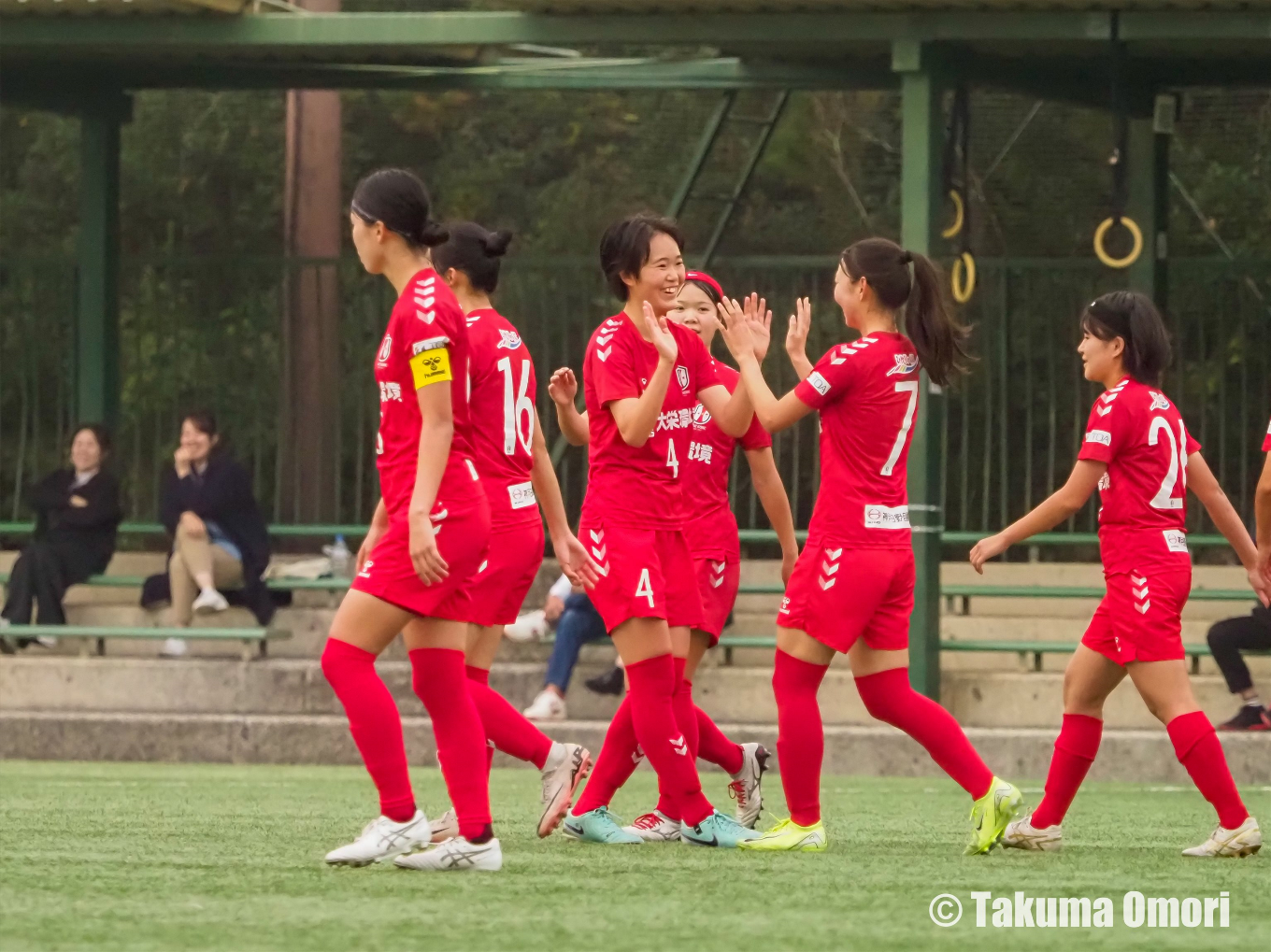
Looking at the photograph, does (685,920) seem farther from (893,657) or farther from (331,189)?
(331,189)

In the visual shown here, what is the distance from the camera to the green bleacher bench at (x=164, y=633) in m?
13.6

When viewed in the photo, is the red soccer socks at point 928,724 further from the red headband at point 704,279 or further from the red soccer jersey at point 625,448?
the red headband at point 704,279

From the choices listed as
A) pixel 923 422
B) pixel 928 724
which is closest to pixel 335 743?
pixel 923 422

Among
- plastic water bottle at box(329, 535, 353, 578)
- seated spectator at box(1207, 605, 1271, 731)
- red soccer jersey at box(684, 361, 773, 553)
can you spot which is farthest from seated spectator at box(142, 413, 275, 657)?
red soccer jersey at box(684, 361, 773, 553)

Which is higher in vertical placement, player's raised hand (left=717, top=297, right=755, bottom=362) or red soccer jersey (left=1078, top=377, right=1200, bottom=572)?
player's raised hand (left=717, top=297, right=755, bottom=362)

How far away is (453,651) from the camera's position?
620cm

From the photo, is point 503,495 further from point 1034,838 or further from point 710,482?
point 1034,838

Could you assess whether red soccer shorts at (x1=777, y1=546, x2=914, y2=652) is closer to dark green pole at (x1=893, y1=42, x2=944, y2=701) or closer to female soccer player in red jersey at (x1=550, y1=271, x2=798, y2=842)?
female soccer player in red jersey at (x1=550, y1=271, x2=798, y2=842)

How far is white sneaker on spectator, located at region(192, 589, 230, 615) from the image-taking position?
14.0m

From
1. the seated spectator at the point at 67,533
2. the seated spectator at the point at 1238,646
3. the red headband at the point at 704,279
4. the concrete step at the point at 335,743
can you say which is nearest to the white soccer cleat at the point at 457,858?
the red headband at the point at 704,279

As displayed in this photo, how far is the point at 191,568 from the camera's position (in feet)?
46.2

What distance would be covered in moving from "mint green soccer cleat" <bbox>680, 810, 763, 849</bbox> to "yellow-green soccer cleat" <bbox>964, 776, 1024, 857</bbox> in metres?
0.64

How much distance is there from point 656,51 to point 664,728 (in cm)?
1134

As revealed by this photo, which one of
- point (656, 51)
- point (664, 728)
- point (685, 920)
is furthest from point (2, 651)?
point (685, 920)
